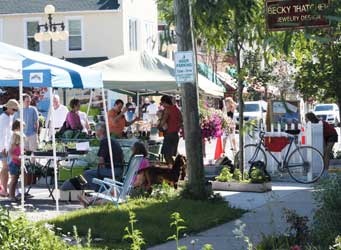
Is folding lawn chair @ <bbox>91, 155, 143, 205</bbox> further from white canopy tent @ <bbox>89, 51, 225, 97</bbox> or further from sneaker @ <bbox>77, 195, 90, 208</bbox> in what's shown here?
white canopy tent @ <bbox>89, 51, 225, 97</bbox>

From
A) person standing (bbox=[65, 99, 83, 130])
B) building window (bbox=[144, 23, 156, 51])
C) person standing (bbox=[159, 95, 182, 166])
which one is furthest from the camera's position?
building window (bbox=[144, 23, 156, 51])

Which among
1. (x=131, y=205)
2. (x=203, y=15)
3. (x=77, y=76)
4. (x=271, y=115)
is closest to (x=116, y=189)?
(x=131, y=205)

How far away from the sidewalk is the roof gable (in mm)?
28744

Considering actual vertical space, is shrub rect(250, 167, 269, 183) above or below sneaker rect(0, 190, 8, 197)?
above

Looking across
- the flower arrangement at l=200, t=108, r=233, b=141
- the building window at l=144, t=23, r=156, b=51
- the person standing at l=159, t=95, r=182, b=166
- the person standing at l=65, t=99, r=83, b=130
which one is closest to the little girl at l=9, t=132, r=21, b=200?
the person standing at l=159, t=95, r=182, b=166

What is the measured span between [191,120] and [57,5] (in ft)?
109

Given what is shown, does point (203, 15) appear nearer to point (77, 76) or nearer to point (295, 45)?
point (77, 76)

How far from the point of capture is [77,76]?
39.3 feet

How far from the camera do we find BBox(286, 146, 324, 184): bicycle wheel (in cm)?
1689

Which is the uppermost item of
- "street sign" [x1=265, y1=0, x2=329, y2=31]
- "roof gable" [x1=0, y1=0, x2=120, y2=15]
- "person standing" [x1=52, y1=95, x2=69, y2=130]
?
"roof gable" [x1=0, y1=0, x2=120, y2=15]

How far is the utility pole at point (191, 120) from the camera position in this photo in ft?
40.7

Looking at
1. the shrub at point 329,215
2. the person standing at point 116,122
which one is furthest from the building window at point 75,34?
the shrub at point 329,215

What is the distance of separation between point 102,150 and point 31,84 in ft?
8.43

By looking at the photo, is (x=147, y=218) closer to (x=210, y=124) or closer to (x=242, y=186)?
(x=242, y=186)
